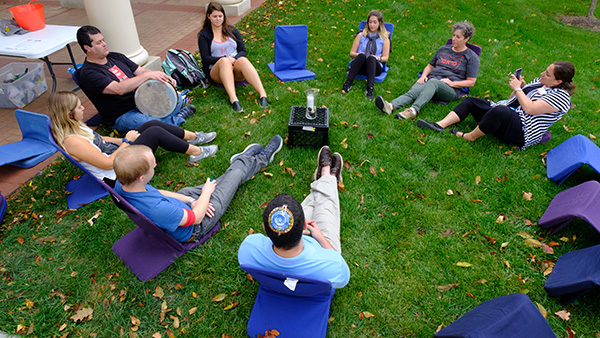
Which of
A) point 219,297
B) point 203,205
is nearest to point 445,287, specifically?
point 219,297

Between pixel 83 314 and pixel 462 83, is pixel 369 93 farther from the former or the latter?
pixel 83 314

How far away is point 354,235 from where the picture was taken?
12.1ft

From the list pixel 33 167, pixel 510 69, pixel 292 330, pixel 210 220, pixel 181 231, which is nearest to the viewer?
pixel 292 330

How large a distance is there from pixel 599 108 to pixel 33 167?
8805 millimetres

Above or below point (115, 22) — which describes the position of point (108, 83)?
below

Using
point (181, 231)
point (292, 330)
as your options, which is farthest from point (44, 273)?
point (292, 330)

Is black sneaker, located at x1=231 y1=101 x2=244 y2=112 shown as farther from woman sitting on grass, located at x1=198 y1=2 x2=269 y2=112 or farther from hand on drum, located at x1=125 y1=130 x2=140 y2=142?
hand on drum, located at x1=125 y1=130 x2=140 y2=142

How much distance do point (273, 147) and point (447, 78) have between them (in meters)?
3.34

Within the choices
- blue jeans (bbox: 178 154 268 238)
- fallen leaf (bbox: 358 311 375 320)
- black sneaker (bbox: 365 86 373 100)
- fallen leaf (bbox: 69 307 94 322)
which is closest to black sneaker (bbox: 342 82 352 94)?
black sneaker (bbox: 365 86 373 100)

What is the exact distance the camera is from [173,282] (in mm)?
3258

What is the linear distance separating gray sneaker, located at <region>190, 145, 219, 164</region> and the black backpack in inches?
78.5

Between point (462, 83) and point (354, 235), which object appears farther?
point (462, 83)

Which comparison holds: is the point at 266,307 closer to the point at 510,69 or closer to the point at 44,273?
the point at 44,273

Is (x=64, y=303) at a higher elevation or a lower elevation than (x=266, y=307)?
lower
